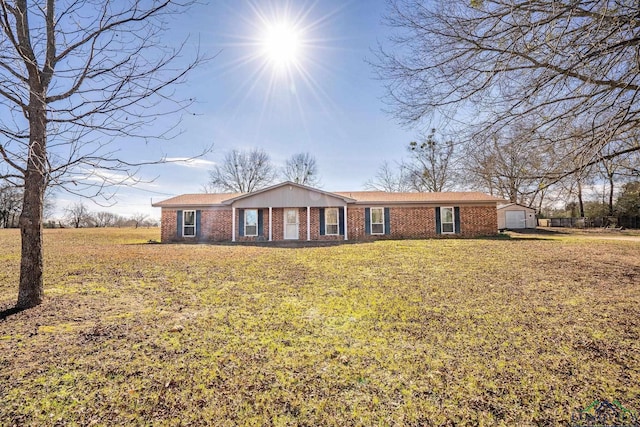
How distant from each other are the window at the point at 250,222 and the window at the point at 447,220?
36.1 feet

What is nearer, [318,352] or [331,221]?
[318,352]

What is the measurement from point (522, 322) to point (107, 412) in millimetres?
4693

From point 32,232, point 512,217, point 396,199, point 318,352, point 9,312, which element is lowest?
point 318,352

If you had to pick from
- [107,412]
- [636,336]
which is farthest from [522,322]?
[107,412]

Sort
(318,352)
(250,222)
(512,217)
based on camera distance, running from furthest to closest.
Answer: (512,217) → (250,222) → (318,352)

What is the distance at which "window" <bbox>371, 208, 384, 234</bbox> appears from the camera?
57.7ft

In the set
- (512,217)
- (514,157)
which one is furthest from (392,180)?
(514,157)

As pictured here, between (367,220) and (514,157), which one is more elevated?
(514,157)

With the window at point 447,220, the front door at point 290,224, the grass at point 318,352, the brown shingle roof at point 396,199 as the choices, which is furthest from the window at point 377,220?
the grass at point 318,352

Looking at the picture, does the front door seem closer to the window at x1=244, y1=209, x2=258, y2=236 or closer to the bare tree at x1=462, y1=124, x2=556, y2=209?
the window at x1=244, y1=209, x2=258, y2=236

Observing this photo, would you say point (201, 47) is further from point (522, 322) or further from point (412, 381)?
point (522, 322)

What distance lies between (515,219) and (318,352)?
31.6 metres

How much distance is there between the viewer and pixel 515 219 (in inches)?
1126

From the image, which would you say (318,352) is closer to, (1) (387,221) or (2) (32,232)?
(2) (32,232)
